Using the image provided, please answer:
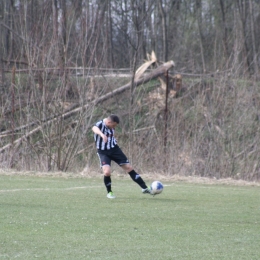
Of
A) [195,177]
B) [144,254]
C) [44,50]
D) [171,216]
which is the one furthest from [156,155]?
Result: [144,254]

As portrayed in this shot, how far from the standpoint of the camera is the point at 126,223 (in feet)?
29.2

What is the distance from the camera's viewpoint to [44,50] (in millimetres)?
18969

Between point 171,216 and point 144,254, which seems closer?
point 144,254

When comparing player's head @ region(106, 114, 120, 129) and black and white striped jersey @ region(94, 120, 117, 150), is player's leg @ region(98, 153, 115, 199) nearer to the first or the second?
black and white striped jersey @ region(94, 120, 117, 150)

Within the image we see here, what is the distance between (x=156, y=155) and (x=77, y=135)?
2461 millimetres

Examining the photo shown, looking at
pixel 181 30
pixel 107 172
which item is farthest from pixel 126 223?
pixel 181 30

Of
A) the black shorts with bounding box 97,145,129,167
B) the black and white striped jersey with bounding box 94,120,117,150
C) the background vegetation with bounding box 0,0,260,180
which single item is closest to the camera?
the black and white striped jersey with bounding box 94,120,117,150

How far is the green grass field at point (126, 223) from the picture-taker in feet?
22.6

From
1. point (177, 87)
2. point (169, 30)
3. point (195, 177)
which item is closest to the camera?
point (195, 177)

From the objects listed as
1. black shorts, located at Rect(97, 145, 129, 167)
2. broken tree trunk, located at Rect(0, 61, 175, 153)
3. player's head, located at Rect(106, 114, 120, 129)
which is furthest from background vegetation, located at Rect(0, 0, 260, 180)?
player's head, located at Rect(106, 114, 120, 129)

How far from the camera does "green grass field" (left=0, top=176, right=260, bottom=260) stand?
688 centimetres

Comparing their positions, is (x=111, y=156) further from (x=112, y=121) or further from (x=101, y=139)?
(x=112, y=121)

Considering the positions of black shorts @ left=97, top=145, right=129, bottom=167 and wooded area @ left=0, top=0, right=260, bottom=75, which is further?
wooded area @ left=0, top=0, right=260, bottom=75

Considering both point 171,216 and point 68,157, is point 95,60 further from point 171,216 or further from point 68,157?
point 171,216
